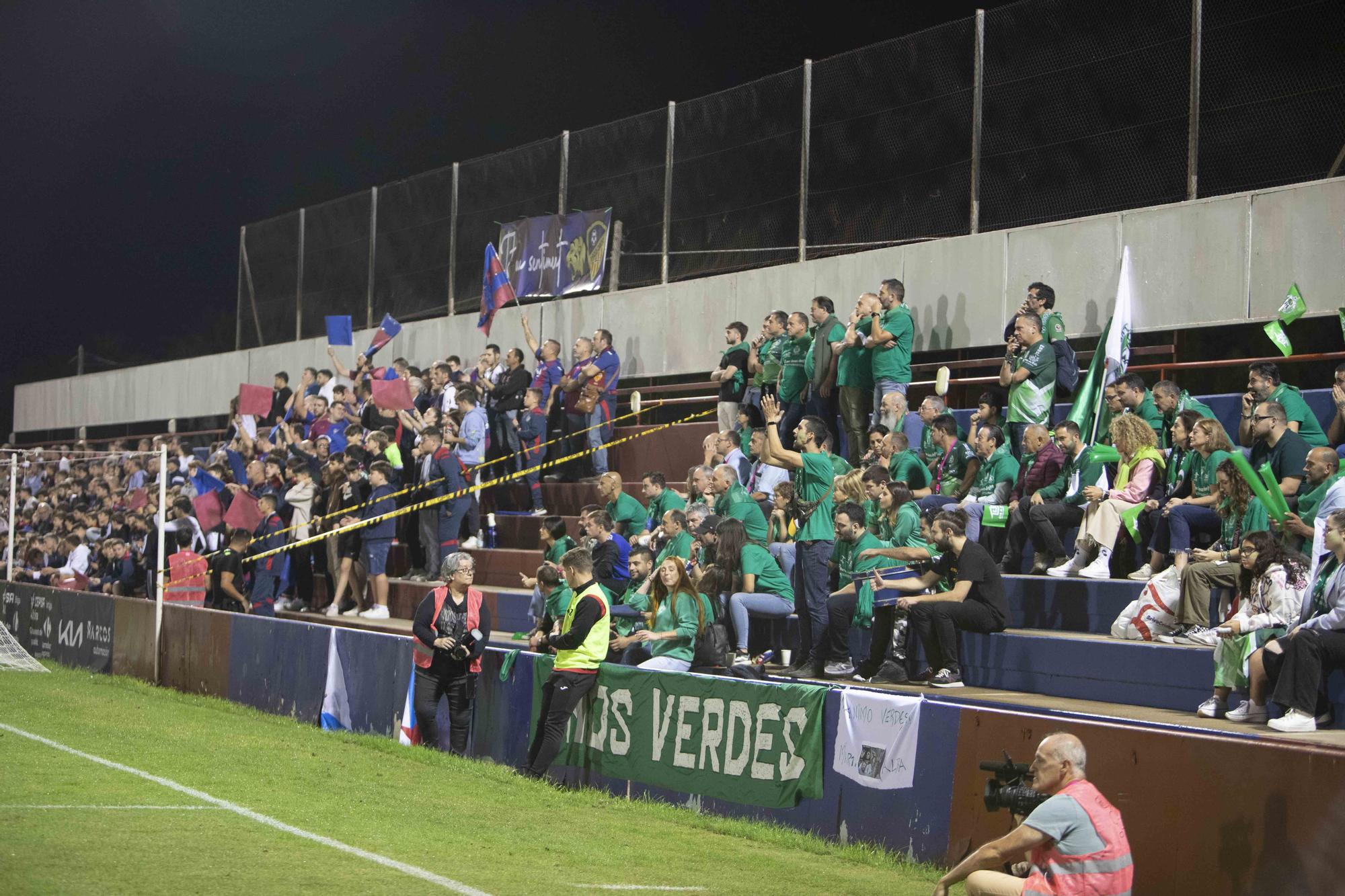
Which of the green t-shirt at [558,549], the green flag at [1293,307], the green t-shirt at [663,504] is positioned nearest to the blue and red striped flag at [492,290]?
the green t-shirt at [558,549]

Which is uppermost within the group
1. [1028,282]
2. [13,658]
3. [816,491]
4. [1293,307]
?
[1028,282]

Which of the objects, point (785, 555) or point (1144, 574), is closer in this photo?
→ point (1144, 574)

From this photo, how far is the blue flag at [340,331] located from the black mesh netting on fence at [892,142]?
32.9 feet

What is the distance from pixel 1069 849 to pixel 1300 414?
22.0ft

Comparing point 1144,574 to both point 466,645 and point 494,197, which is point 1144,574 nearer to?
point 466,645

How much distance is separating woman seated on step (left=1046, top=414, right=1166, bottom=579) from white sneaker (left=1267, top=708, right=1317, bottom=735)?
3184 millimetres

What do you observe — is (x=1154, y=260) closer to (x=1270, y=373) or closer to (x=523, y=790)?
(x=1270, y=373)

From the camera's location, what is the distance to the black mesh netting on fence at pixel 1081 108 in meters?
16.2

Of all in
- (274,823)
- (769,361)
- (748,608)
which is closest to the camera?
(274,823)

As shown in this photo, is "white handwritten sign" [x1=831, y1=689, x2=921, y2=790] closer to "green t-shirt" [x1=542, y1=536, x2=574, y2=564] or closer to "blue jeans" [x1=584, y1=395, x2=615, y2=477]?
"green t-shirt" [x1=542, y1=536, x2=574, y2=564]

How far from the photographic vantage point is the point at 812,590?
12.7 meters

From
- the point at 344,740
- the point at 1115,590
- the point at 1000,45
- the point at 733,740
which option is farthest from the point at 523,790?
the point at 1000,45

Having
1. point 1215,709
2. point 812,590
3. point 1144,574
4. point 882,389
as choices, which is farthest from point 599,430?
point 1215,709

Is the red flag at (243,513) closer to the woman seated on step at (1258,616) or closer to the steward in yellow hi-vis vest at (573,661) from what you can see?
the steward in yellow hi-vis vest at (573,661)
